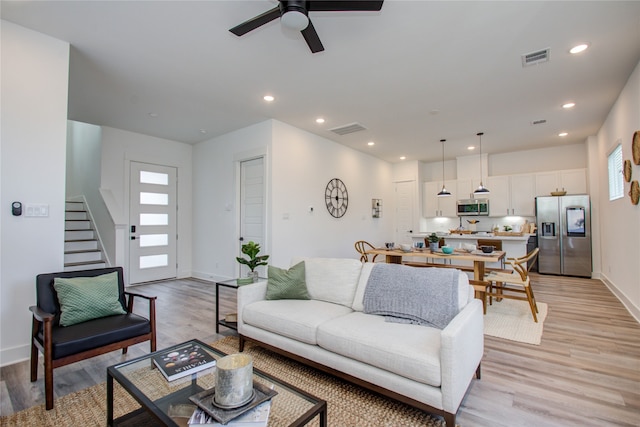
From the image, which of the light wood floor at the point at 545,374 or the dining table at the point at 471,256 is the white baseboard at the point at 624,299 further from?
the dining table at the point at 471,256

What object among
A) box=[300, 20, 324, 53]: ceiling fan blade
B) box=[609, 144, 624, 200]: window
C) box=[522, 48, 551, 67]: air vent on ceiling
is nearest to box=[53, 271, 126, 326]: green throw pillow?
box=[300, 20, 324, 53]: ceiling fan blade

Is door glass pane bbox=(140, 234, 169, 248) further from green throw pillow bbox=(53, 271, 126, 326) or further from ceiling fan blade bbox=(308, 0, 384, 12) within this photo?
ceiling fan blade bbox=(308, 0, 384, 12)

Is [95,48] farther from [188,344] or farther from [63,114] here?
[188,344]

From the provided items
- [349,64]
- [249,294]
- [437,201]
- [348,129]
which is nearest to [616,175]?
[437,201]

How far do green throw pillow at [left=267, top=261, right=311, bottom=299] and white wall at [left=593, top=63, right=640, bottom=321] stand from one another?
3.86m

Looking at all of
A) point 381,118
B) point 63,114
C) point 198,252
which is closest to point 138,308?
A: point 198,252

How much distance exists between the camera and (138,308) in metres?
4.16

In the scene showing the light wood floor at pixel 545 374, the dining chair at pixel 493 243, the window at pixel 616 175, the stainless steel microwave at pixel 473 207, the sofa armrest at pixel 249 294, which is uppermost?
the window at pixel 616 175

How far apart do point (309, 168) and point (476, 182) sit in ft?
15.5

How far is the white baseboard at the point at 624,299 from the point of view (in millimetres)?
3496

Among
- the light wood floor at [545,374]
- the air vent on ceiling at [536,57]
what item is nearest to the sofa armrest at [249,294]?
the light wood floor at [545,374]

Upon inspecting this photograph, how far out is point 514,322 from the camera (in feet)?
11.4

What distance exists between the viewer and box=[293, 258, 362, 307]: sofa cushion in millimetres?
2725

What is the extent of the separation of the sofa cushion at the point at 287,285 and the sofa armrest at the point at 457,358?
144 cm
